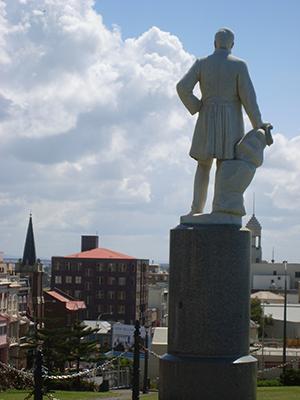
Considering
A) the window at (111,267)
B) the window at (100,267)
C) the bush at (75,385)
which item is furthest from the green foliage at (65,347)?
the window at (100,267)

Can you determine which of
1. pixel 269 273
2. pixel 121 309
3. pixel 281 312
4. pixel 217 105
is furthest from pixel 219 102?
pixel 269 273

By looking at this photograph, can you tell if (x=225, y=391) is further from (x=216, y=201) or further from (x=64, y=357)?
(x=64, y=357)

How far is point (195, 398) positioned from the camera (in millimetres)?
11445

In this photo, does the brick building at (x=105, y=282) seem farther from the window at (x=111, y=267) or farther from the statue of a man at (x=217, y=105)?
the statue of a man at (x=217, y=105)

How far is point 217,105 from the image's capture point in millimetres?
12383

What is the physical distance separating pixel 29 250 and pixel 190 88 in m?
70.7

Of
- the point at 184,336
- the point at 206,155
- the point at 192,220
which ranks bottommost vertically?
the point at 184,336

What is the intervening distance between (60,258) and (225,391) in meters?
89.7

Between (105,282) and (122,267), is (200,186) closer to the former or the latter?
(122,267)

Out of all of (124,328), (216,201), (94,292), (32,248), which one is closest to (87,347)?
(124,328)

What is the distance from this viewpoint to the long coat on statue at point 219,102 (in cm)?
1230

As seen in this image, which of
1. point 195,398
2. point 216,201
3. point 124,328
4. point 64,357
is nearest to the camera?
point 195,398

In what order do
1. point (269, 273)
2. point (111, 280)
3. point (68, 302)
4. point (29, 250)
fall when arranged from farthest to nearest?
point (269, 273) < point (111, 280) < point (29, 250) < point (68, 302)

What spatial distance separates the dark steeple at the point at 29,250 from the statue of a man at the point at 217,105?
68.5 meters
